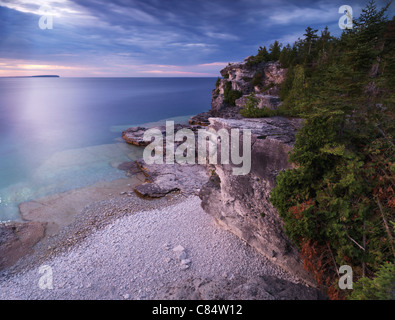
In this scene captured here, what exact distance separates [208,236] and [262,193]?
4.48m

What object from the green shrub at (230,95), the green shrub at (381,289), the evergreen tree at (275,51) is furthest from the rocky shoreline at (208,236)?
the evergreen tree at (275,51)

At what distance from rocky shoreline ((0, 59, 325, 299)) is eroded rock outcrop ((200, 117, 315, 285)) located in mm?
40

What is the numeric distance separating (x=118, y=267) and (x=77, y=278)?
184 cm

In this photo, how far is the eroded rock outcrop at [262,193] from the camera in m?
8.99

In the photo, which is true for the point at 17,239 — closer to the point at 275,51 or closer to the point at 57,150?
the point at 57,150

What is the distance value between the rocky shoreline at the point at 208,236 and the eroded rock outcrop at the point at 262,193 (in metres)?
0.04

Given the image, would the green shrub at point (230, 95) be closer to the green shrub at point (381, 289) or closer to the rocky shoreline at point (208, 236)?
the rocky shoreline at point (208, 236)

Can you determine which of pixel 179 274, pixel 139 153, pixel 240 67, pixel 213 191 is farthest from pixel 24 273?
pixel 240 67

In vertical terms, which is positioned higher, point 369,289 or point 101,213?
point 369,289

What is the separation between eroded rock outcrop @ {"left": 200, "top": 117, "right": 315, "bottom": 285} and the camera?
899cm

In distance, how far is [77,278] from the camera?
33.6 feet

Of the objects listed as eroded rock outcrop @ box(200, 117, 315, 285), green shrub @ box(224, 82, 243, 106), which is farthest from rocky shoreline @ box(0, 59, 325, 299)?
green shrub @ box(224, 82, 243, 106)

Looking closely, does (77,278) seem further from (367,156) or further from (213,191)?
(367,156)

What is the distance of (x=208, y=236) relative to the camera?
1234 cm
